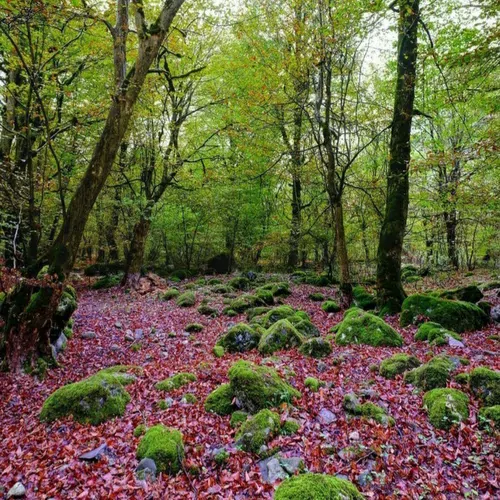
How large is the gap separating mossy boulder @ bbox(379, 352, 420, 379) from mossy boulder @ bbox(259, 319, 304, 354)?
6.35ft

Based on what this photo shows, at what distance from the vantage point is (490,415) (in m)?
3.92

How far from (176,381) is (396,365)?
3.63 meters

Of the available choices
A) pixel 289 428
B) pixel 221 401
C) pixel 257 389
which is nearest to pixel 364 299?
pixel 257 389

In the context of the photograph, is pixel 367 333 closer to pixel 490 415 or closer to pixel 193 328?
pixel 490 415

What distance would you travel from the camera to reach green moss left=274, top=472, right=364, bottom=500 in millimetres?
2660

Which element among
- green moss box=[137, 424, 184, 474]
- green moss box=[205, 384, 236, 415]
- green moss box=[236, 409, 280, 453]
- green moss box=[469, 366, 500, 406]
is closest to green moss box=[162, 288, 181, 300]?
green moss box=[205, 384, 236, 415]

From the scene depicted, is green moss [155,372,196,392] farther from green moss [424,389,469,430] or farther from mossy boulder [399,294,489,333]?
mossy boulder [399,294,489,333]

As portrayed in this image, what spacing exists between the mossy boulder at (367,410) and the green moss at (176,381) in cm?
257

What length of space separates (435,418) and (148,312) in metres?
9.52

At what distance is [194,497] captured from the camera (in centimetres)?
309

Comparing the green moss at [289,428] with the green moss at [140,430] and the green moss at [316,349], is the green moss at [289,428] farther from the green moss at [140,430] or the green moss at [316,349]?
the green moss at [316,349]

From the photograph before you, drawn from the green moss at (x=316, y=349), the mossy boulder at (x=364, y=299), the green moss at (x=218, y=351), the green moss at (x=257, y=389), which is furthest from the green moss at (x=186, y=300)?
the green moss at (x=257, y=389)

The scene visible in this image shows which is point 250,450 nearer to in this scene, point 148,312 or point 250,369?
point 250,369

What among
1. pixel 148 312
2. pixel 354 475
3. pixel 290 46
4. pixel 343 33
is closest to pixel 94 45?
pixel 290 46
